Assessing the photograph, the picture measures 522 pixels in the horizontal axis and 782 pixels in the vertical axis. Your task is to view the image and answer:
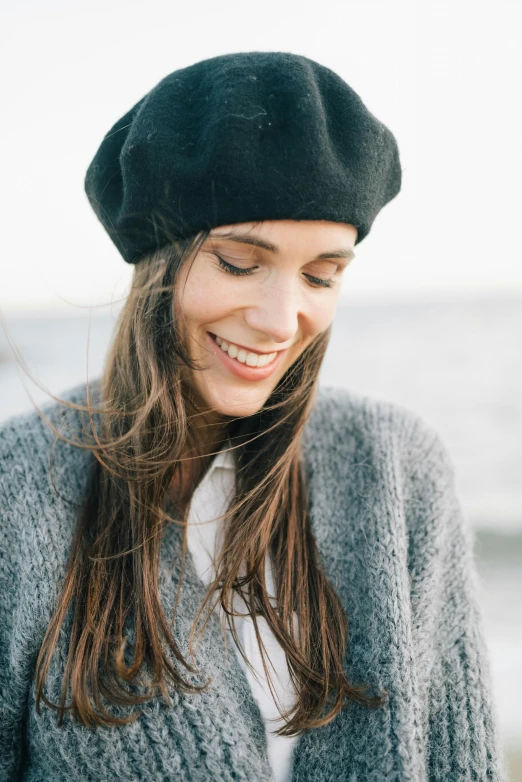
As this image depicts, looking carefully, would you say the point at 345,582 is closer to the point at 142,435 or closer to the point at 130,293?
the point at 142,435

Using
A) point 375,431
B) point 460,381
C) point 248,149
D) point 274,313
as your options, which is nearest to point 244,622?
point 375,431

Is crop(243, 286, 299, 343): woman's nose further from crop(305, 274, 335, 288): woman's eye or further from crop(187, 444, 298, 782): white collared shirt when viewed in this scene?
crop(187, 444, 298, 782): white collared shirt

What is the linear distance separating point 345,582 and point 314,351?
550 mm

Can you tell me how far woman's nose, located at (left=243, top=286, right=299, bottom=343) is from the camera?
1229 mm

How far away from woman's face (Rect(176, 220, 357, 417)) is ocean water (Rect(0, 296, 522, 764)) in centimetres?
24

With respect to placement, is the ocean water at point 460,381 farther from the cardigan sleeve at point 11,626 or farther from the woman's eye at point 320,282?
the woman's eye at point 320,282

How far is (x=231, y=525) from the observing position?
1.45 m

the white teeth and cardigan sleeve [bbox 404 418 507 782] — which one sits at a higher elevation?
the white teeth

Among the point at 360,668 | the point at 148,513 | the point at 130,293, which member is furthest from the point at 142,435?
the point at 360,668

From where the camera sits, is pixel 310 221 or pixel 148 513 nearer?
pixel 310 221

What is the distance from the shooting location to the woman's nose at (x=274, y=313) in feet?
4.03

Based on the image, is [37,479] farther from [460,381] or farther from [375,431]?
[460,381]

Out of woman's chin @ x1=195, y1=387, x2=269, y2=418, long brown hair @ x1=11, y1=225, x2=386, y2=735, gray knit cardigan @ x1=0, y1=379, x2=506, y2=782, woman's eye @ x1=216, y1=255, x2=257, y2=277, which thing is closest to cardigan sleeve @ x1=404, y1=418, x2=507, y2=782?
gray knit cardigan @ x1=0, y1=379, x2=506, y2=782

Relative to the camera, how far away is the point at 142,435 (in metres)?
1.41
